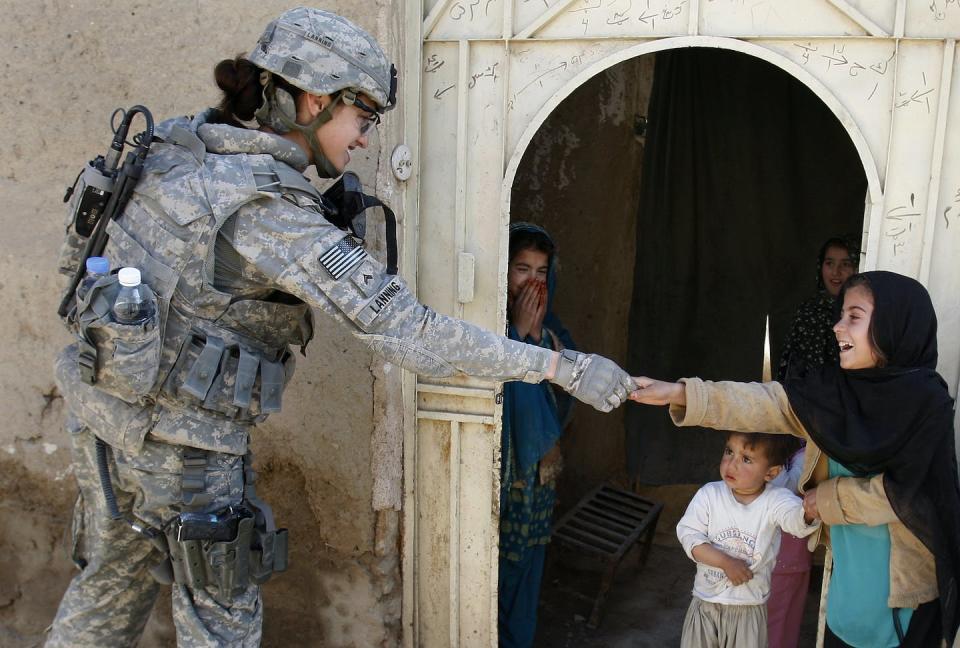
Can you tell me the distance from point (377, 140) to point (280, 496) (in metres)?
1.33

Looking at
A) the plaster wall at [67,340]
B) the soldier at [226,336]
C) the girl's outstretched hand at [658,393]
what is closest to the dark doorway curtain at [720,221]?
the plaster wall at [67,340]

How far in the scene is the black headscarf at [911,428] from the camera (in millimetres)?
2248

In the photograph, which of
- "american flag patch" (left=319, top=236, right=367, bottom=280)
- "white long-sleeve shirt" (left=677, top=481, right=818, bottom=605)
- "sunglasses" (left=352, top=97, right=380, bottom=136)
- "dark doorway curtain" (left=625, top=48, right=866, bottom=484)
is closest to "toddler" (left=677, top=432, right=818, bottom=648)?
"white long-sleeve shirt" (left=677, top=481, right=818, bottom=605)

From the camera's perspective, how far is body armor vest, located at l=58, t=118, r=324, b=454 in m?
2.11

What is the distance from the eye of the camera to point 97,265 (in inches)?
81.3

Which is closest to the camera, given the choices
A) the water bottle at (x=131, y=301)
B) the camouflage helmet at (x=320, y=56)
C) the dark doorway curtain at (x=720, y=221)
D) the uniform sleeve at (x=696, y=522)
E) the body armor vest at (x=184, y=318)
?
the water bottle at (x=131, y=301)

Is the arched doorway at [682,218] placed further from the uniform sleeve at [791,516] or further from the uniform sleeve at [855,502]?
the uniform sleeve at [855,502]

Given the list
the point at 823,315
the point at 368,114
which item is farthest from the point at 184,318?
the point at 823,315

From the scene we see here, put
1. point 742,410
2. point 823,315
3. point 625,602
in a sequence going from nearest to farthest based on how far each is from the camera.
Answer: point 742,410
point 823,315
point 625,602

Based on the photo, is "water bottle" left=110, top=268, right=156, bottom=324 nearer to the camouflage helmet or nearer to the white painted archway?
the camouflage helmet

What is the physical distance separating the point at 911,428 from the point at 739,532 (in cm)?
67

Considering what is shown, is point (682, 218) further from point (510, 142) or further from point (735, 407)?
point (735, 407)

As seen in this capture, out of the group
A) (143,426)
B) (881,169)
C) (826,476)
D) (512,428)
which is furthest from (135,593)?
(881,169)

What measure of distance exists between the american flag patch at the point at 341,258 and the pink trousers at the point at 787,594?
2062 mm
